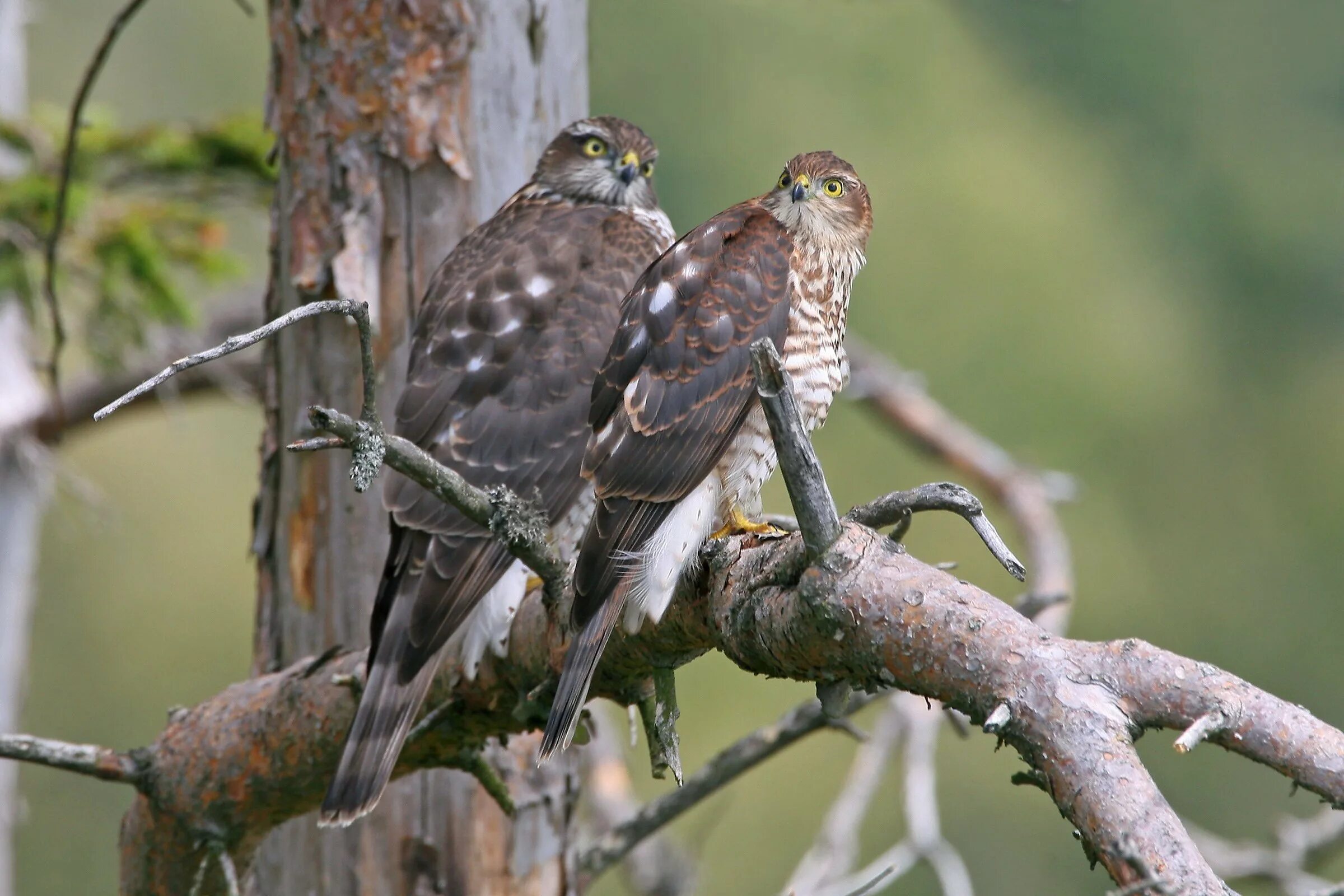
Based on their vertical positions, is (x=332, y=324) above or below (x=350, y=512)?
above

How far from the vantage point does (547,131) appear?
3340 millimetres

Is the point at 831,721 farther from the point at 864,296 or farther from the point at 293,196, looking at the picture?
the point at 864,296

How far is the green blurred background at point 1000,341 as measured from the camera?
41.7 feet

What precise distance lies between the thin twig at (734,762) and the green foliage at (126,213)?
88.8 inches

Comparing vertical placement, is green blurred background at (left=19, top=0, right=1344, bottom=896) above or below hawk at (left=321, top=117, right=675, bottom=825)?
above

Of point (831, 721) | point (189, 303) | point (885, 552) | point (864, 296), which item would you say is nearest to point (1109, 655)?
point (885, 552)

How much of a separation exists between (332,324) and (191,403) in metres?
2.80

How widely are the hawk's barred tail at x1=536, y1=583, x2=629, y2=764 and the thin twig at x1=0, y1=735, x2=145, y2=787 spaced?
0.76 meters

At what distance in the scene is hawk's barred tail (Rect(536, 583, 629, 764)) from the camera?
213 centimetres

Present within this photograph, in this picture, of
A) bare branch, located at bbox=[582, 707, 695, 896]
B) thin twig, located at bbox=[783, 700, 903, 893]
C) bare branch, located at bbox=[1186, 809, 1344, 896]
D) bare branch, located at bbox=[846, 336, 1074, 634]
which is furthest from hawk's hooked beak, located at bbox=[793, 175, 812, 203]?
bare branch, located at bbox=[1186, 809, 1344, 896]

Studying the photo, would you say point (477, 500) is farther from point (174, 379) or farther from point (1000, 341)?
point (1000, 341)

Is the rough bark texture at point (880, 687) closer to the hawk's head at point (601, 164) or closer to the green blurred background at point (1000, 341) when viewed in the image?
the hawk's head at point (601, 164)

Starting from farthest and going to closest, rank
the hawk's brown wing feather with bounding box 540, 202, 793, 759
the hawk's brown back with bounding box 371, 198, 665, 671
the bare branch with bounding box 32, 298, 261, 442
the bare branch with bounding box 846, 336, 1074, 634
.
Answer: the bare branch with bounding box 32, 298, 261, 442
the bare branch with bounding box 846, 336, 1074, 634
the hawk's brown back with bounding box 371, 198, 665, 671
the hawk's brown wing feather with bounding box 540, 202, 793, 759

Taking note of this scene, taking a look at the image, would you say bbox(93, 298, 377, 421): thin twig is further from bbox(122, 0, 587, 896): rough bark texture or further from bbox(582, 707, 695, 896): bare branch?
bbox(582, 707, 695, 896): bare branch
